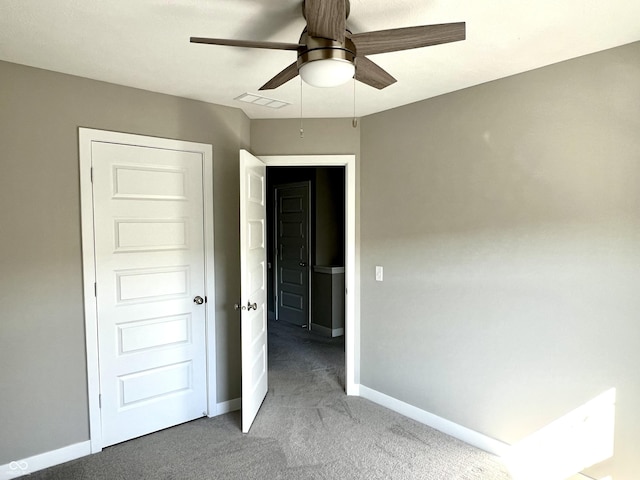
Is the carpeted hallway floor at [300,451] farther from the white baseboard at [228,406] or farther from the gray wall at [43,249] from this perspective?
the gray wall at [43,249]

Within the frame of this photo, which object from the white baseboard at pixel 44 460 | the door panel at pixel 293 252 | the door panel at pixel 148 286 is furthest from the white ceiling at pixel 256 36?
the door panel at pixel 293 252

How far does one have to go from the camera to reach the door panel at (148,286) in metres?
2.63

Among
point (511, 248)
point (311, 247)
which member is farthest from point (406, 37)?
point (311, 247)

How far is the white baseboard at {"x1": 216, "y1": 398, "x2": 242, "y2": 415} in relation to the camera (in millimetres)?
3129

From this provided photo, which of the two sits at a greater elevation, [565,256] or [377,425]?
[565,256]

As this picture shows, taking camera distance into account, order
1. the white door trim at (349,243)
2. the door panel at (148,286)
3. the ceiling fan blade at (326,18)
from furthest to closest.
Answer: the white door trim at (349,243) < the door panel at (148,286) < the ceiling fan blade at (326,18)

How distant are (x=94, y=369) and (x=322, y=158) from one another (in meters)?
2.26

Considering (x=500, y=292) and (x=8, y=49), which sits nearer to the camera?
(x=8, y=49)

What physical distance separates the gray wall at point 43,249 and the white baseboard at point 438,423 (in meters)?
2.12

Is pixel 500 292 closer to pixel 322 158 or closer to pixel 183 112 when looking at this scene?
pixel 322 158

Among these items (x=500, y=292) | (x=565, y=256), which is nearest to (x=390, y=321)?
(x=500, y=292)

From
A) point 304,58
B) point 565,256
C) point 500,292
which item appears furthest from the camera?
point 500,292

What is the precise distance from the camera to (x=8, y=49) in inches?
82.2

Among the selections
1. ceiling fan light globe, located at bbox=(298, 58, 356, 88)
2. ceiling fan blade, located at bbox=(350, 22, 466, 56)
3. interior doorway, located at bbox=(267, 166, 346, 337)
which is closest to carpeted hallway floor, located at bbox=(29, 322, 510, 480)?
interior doorway, located at bbox=(267, 166, 346, 337)
